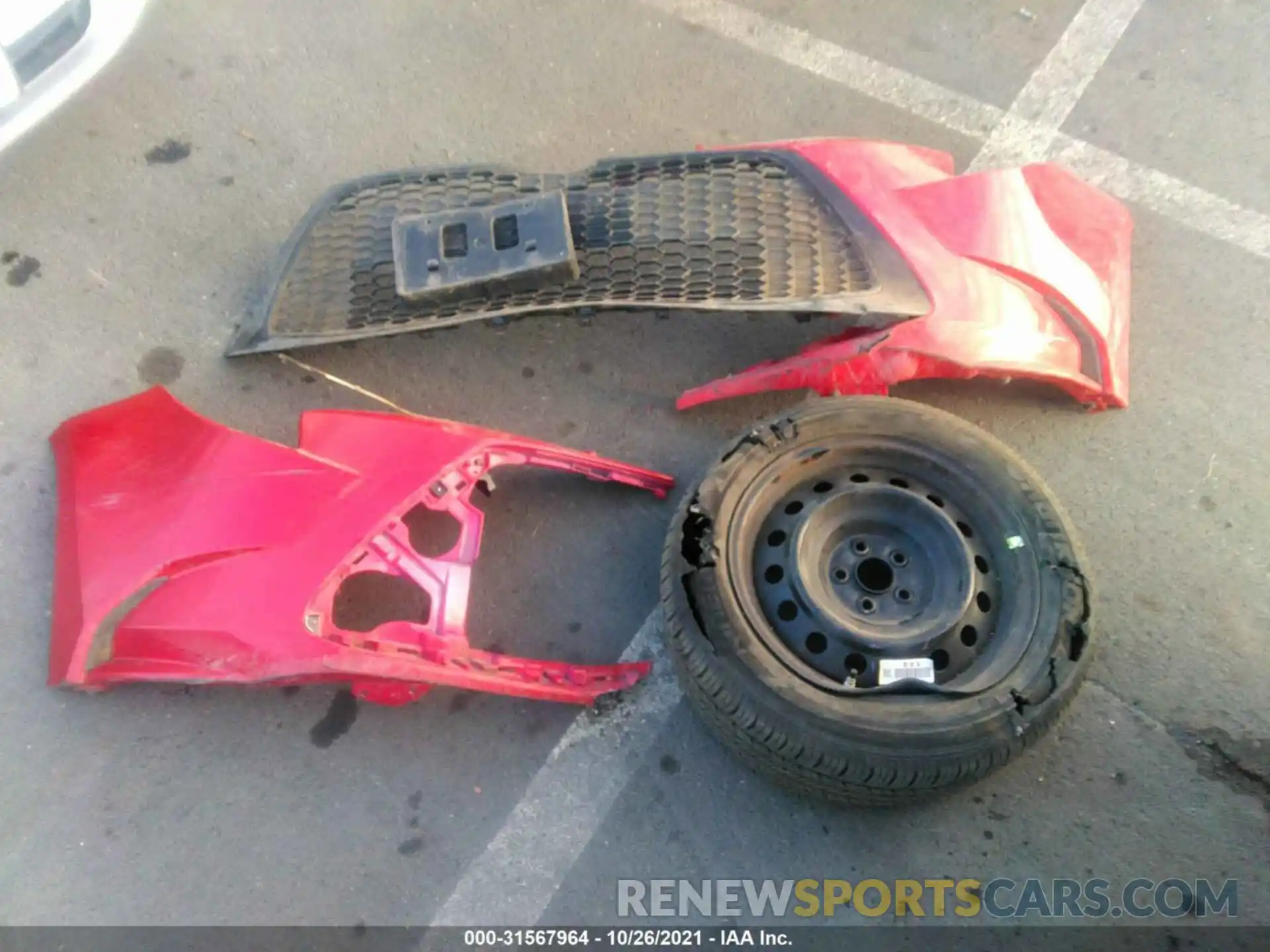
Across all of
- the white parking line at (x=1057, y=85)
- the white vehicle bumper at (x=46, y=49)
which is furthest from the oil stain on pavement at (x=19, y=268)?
the white parking line at (x=1057, y=85)

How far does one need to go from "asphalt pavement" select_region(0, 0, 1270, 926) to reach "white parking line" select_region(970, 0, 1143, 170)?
52 mm

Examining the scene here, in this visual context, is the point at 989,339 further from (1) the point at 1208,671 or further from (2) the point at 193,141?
(2) the point at 193,141

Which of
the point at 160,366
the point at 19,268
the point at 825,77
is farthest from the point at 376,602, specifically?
the point at 825,77

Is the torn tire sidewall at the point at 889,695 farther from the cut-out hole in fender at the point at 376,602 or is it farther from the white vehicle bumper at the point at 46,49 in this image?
the white vehicle bumper at the point at 46,49

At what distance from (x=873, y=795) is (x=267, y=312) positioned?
7.02ft

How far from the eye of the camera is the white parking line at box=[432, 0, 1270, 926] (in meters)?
2.41

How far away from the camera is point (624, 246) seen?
2.64m

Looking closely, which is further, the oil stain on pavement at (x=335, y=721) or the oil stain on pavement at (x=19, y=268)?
the oil stain on pavement at (x=19, y=268)

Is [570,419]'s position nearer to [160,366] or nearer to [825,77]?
[160,366]

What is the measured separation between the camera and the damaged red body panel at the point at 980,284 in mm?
2568

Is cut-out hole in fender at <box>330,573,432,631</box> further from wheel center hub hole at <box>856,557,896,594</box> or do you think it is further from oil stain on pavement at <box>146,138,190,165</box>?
oil stain on pavement at <box>146,138,190,165</box>

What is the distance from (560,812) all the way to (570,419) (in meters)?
1.16

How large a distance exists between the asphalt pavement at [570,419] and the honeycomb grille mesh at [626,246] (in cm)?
32

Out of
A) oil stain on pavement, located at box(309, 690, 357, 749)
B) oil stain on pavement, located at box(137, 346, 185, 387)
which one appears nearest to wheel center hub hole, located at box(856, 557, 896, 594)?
oil stain on pavement, located at box(309, 690, 357, 749)
